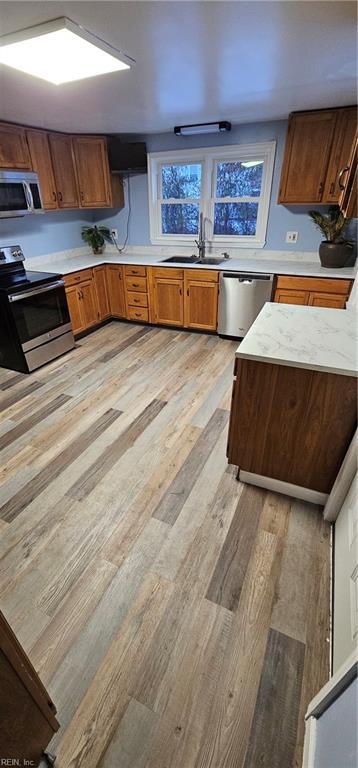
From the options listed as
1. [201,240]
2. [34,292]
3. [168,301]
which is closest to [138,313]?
[168,301]

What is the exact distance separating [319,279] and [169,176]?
7.60 feet

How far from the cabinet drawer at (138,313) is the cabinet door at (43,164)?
1.40 metres

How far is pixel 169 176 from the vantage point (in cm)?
397

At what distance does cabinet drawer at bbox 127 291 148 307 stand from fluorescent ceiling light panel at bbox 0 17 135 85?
222cm

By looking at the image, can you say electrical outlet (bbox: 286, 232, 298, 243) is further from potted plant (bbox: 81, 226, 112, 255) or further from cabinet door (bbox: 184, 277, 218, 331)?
potted plant (bbox: 81, 226, 112, 255)

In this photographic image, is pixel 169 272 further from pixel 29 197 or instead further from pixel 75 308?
pixel 29 197

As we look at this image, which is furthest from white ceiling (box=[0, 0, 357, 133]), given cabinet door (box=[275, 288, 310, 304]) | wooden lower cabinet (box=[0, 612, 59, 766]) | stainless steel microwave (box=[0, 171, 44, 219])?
wooden lower cabinet (box=[0, 612, 59, 766])

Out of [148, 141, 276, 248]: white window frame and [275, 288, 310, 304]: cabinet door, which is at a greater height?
[148, 141, 276, 248]: white window frame

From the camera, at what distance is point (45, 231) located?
3.80m

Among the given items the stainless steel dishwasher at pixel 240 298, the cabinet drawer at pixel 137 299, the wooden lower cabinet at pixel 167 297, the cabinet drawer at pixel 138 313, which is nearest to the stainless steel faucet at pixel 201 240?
the wooden lower cabinet at pixel 167 297

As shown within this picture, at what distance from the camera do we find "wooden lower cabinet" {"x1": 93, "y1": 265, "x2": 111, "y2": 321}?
3945 millimetres

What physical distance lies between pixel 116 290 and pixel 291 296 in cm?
215

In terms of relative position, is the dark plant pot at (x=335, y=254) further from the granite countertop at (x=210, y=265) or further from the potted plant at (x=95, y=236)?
the potted plant at (x=95, y=236)

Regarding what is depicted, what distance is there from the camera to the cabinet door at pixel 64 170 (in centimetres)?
340
